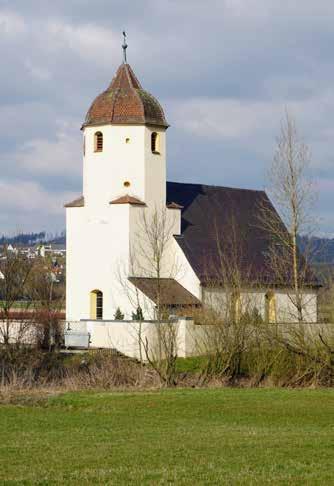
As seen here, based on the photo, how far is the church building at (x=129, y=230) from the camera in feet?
164

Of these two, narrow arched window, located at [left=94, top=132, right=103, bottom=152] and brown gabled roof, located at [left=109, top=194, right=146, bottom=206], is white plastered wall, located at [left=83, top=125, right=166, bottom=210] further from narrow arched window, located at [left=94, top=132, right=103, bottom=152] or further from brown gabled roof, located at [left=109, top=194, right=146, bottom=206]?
brown gabled roof, located at [left=109, top=194, right=146, bottom=206]

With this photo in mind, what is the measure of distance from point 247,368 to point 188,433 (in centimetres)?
1415

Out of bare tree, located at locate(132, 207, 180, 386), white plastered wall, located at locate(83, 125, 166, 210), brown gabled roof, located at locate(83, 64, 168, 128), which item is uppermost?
brown gabled roof, located at locate(83, 64, 168, 128)

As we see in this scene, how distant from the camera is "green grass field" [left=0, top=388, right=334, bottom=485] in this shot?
14805 mm

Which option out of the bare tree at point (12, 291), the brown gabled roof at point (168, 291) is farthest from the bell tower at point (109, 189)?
the bare tree at point (12, 291)

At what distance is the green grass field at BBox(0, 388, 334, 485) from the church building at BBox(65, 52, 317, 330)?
20266mm

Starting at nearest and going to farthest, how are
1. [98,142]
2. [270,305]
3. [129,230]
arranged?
[270,305] → [129,230] → [98,142]

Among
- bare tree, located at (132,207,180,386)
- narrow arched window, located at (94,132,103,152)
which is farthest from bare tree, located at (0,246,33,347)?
narrow arched window, located at (94,132,103,152)

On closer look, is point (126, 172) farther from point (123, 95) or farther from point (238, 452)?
point (238, 452)

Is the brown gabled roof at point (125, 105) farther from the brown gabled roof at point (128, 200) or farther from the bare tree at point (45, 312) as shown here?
the bare tree at point (45, 312)

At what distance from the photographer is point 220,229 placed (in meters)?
55.6

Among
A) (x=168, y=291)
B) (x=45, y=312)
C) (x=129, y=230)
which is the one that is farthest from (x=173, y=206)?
(x=45, y=312)

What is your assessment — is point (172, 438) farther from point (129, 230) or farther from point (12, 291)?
point (12, 291)

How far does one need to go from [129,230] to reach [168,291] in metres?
3.69
